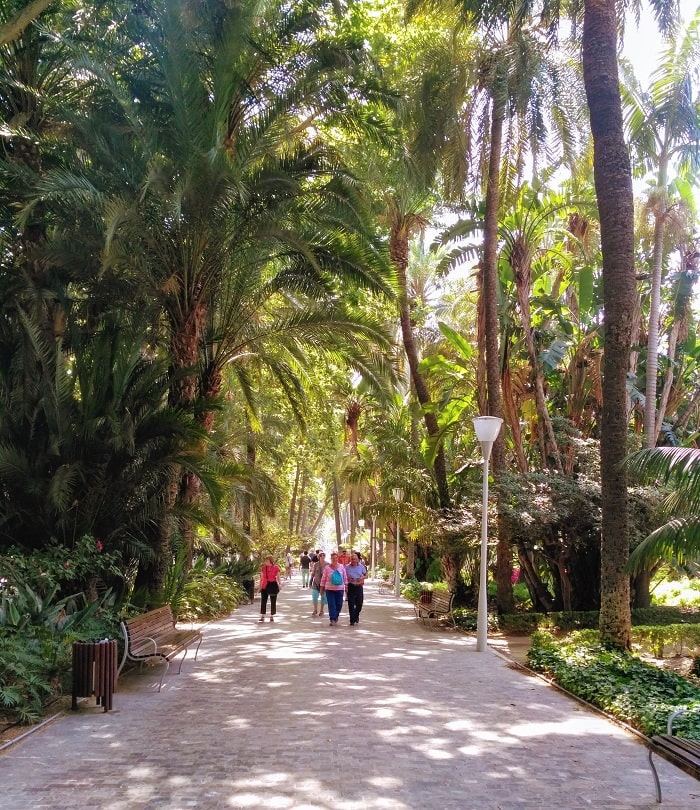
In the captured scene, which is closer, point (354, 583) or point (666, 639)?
point (666, 639)

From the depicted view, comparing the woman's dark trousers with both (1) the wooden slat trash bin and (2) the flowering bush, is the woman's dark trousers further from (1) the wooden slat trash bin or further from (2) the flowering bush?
(1) the wooden slat trash bin

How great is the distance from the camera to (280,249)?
15070mm

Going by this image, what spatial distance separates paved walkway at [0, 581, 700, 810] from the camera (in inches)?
207

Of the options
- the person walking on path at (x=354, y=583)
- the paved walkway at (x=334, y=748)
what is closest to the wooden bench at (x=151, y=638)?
the paved walkway at (x=334, y=748)

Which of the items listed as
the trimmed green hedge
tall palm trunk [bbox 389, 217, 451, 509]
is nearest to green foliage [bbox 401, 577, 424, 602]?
tall palm trunk [bbox 389, 217, 451, 509]

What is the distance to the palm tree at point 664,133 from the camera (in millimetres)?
16984

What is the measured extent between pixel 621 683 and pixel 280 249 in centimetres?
964

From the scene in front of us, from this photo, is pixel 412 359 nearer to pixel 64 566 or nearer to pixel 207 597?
pixel 207 597

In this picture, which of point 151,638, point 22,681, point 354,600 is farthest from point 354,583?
point 22,681

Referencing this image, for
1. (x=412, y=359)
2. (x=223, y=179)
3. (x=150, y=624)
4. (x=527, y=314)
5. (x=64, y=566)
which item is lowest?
(x=150, y=624)

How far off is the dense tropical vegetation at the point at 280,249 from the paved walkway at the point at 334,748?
5.31 ft

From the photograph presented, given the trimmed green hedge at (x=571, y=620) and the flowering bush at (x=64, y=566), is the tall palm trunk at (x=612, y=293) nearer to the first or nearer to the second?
the trimmed green hedge at (x=571, y=620)

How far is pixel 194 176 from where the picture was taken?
446 inches

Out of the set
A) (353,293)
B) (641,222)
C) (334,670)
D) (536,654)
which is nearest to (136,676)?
(334,670)
